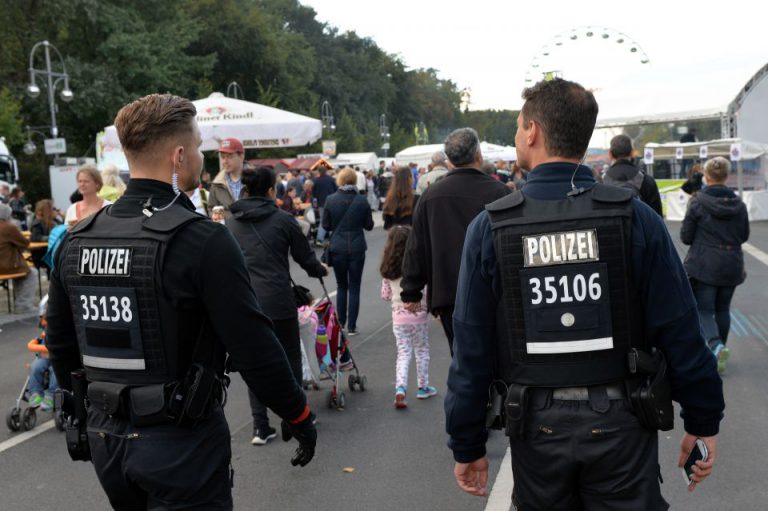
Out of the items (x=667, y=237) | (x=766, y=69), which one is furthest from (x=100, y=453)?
(x=766, y=69)

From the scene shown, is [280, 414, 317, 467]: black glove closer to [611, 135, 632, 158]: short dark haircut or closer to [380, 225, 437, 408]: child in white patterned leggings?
[380, 225, 437, 408]: child in white patterned leggings

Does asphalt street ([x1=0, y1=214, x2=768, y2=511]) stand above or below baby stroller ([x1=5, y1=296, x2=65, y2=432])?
below

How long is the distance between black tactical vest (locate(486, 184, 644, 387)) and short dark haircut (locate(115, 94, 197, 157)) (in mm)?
1102

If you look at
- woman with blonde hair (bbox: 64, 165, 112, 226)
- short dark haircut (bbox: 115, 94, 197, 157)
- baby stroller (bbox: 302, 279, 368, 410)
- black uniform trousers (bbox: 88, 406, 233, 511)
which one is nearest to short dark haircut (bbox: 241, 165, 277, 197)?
baby stroller (bbox: 302, 279, 368, 410)

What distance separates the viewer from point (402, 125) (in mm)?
104188

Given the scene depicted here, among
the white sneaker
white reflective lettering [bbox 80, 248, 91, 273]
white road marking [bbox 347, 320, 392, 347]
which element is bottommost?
white road marking [bbox 347, 320, 392, 347]

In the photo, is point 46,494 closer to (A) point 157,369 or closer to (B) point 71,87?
(A) point 157,369

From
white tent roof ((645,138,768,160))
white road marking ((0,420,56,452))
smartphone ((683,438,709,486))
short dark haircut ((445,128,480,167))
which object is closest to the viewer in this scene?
smartphone ((683,438,709,486))

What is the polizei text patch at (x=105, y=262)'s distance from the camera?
271 centimetres

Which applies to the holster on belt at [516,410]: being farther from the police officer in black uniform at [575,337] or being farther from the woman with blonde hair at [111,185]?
the woman with blonde hair at [111,185]

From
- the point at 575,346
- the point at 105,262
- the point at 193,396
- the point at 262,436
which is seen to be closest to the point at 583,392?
the point at 575,346

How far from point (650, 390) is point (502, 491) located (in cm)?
255

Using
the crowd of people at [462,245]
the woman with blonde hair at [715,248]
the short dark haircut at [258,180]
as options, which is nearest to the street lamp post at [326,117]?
the crowd of people at [462,245]

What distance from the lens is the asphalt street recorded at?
16.0 ft
